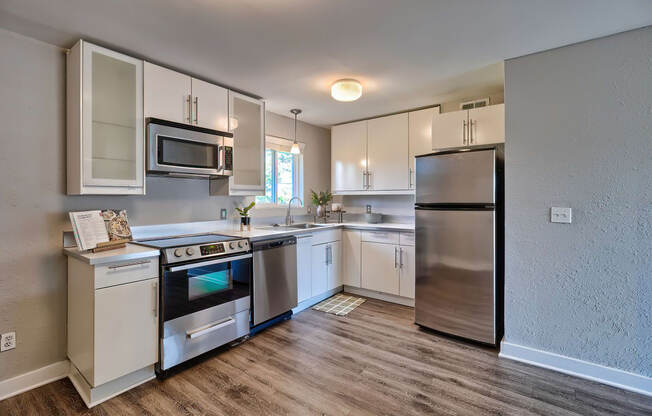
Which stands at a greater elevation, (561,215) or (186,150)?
(186,150)

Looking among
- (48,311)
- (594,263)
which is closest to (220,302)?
(48,311)

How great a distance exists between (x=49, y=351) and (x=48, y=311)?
282 mm

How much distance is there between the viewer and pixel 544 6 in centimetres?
173

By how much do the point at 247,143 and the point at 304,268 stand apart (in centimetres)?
149

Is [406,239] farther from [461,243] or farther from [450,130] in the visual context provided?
[450,130]

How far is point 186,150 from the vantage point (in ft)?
→ 8.22

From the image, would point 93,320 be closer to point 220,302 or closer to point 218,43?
point 220,302

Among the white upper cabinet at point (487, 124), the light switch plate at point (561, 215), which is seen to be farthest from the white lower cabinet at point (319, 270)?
the light switch plate at point (561, 215)

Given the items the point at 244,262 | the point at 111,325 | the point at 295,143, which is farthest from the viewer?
the point at 295,143

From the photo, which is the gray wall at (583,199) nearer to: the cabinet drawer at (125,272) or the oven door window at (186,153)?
the oven door window at (186,153)

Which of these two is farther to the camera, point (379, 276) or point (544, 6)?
point (379, 276)

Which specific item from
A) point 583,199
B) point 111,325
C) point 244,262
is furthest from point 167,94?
point 583,199

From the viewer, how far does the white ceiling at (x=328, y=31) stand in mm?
1735

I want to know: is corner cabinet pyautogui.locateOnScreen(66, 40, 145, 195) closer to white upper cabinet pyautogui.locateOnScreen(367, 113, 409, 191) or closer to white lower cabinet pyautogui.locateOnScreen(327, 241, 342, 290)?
white lower cabinet pyautogui.locateOnScreen(327, 241, 342, 290)
